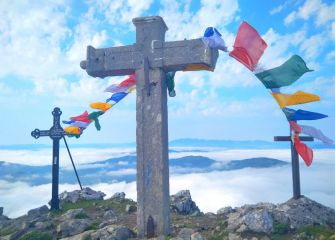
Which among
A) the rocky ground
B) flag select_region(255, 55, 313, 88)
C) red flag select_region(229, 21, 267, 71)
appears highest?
red flag select_region(229, 21, 267, 71)

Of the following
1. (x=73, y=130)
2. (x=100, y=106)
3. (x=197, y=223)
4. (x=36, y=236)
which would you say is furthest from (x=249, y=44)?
(x=73, y=130)

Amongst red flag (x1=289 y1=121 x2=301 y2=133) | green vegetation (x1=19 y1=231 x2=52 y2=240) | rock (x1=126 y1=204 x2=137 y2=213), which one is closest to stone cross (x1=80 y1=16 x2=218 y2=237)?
red flag (x1=289 y1=121 x2=301 y2=133)

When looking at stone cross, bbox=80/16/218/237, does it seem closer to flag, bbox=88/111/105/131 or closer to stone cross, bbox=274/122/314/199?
flag, bbox=88/111/105/131

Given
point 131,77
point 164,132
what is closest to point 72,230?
point 164,132

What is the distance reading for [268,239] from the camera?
373 inches

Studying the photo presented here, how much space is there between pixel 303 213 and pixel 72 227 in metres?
7.13

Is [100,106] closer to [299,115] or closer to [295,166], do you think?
[299,115]

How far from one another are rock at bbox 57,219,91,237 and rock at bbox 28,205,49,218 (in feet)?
12.8

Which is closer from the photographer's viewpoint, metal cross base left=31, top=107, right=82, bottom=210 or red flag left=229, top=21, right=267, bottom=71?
red flag left=229, top=21, right=267, bottom=71

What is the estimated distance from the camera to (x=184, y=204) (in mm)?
13602

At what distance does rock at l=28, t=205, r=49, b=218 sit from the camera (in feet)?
46.6

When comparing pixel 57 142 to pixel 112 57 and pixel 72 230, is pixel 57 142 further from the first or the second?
pixel 112 57

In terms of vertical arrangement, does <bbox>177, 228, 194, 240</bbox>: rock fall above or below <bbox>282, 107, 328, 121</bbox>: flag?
below

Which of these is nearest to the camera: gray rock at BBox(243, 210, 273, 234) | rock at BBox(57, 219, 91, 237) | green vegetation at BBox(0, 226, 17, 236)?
gray rock at BBox(243, 210, 273, 234)
